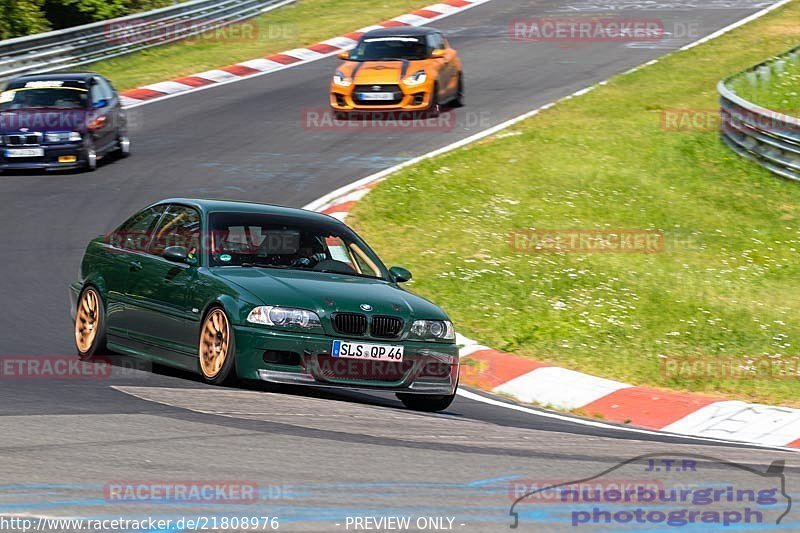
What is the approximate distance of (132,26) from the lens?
3014cm

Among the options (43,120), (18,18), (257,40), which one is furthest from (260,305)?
(257,40)

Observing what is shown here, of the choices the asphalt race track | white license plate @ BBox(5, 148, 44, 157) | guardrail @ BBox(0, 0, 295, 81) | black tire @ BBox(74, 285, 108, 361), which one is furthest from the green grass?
guardrail @ BBox(0, 0, 295, 81)

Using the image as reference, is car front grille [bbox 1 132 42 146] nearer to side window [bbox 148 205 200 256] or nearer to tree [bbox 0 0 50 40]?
side window [bbox 148 205 200 256]

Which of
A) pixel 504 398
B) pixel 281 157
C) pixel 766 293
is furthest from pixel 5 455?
pixel 281 157

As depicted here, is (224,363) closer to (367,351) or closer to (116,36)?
(367,351)

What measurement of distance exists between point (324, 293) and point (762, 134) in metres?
12.1

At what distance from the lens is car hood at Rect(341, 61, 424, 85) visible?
22906mm

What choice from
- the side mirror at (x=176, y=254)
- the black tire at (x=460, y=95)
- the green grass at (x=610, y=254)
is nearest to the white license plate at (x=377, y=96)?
the black tire at (x=460, y=95)

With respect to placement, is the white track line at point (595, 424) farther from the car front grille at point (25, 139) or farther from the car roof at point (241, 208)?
the car front grille at point (25, 139)

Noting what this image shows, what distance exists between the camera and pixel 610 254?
51.6ft

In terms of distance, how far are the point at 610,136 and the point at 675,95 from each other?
3927 millimetres

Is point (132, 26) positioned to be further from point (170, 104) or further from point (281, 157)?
point (281, 157)

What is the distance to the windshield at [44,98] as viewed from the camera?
20406 millimetres

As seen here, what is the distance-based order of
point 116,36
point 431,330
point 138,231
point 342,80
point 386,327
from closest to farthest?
1. point 386,327
2. point 431,330
3. point 138,231
4. point 342,80
5. point 116,36
